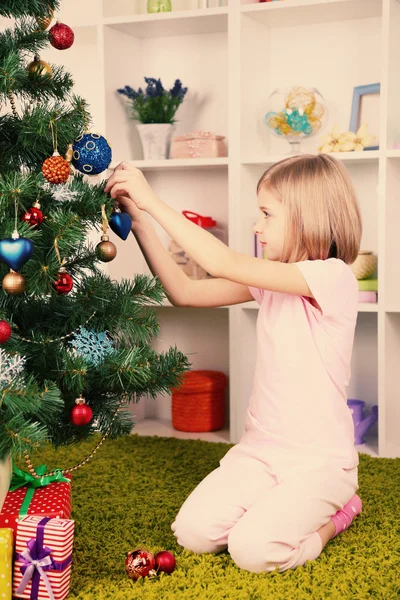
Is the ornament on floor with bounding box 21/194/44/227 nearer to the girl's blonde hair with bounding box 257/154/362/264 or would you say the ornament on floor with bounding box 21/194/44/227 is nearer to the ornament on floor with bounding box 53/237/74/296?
the ornament on floor with bounding box 53/237/74/296

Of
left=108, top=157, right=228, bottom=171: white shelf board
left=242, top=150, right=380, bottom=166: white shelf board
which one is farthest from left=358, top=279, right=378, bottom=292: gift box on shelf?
→ left=108, top=157, right=228, bottom=171: white shelf board

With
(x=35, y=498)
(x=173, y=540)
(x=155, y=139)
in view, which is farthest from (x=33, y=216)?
(x=155, y=139)

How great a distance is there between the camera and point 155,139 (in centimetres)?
291

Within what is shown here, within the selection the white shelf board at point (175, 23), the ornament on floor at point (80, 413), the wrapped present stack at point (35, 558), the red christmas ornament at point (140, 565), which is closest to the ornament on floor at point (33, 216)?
the ornament on floor at point (80, 413)

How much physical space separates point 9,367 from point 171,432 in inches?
60.5

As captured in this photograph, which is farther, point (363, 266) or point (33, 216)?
point (363, 266)

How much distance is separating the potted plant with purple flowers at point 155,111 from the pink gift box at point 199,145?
0.22 ft

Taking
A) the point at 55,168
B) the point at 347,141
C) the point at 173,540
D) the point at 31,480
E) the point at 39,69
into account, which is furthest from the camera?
the point at 347,141

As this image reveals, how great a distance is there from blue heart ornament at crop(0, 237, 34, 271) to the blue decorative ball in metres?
0.26

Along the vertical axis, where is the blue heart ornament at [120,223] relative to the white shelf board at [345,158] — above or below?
below

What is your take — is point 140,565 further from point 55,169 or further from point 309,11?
point 309,11

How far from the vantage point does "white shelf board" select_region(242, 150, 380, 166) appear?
256 centimetres

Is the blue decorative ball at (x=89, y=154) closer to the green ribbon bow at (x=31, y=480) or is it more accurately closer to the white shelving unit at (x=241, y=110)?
the green ribbon bow at (x=31, y=480)

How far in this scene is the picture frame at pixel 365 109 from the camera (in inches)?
108
